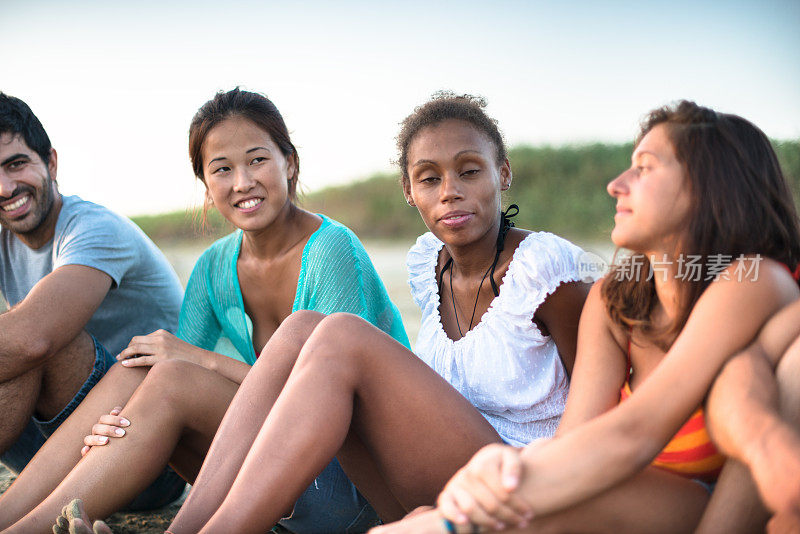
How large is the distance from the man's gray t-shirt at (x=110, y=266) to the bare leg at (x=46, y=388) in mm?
323

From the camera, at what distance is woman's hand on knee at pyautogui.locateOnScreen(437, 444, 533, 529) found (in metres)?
1.40

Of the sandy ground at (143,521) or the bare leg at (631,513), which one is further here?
the sandy ground at (143,521)

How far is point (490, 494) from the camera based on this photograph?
1.41 metres

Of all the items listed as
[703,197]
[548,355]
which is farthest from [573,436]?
[548,355]

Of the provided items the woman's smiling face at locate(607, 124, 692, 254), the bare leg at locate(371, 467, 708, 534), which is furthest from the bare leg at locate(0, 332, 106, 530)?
the woman's smiling face at locate(607, 124, 692, 254)

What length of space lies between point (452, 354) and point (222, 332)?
1.13 m

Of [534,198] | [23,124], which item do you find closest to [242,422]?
[23,124]

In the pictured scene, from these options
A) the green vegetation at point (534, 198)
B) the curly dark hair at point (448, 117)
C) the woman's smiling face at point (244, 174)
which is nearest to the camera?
the curly dark hair at point (448, 117)

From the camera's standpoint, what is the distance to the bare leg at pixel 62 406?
230 cm

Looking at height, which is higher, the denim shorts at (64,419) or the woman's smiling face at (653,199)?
the woman's smiling face at (653,199)

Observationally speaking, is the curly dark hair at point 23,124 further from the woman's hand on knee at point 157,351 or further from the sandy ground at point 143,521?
the sandy ground at point 143,521

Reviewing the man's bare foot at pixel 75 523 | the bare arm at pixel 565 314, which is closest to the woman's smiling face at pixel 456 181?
the bare arm at pixel 565 314

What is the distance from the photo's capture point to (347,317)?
196 cm

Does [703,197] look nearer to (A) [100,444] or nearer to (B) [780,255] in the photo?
(B) [780,255]
